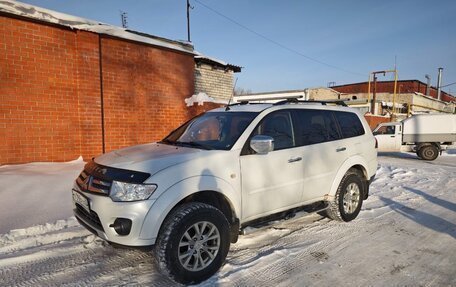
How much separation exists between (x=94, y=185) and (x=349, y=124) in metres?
4.02

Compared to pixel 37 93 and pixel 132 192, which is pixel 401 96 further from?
pixel 132 192

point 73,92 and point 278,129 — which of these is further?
point 73,92

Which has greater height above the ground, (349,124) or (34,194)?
(349,124)

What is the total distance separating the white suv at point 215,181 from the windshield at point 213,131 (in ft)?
0.05

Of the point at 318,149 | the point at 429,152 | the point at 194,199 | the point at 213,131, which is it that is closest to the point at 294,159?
the point at 318,149

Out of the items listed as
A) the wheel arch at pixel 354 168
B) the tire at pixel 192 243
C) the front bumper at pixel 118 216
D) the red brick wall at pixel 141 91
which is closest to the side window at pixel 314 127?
the wheel arch at pixel 354 168

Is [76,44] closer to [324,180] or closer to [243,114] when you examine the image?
[243,114]

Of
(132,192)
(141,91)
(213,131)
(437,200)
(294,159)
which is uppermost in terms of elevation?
(141,91)

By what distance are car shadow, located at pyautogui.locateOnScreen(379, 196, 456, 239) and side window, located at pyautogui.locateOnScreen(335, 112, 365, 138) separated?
64.8 inches

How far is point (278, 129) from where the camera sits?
3.94 m

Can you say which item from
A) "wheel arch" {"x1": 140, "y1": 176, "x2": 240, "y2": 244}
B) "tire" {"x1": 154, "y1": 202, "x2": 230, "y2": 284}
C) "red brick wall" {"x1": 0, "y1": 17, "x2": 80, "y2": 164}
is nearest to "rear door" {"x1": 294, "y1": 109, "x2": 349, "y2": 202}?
"wheel arch" {"x1": 140, "y1": 176, "x2": 240, "y2": 244}

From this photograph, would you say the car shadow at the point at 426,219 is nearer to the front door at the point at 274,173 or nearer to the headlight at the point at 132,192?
the front door at the point at 274,173

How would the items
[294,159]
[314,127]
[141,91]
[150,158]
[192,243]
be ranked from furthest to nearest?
[141,91] → [314,127] → [294,159] → [150,158] → [192,243]

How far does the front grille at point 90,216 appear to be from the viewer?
289 cm
